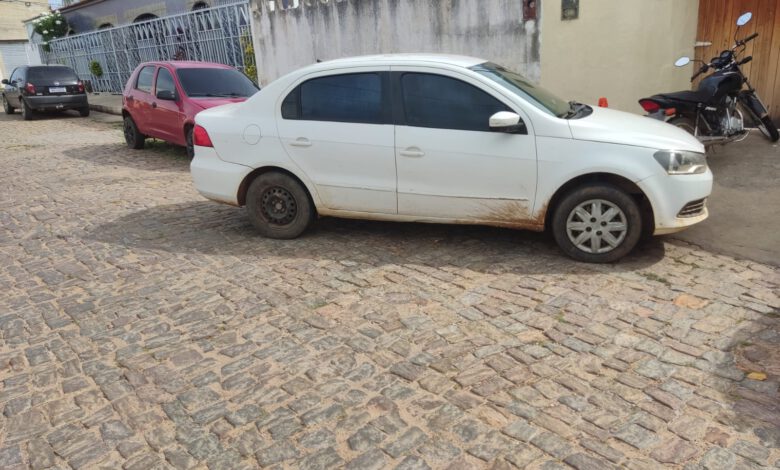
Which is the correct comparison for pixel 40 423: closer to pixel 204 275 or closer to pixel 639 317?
pixel 204 275

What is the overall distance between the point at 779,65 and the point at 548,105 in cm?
507

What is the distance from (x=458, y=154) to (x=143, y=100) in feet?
25.6

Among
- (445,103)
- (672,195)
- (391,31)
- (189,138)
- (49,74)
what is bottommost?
(672,195)

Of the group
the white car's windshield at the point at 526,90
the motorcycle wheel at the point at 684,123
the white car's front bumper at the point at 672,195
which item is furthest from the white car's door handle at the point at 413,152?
the motorcycle wheel at the point at 684,123

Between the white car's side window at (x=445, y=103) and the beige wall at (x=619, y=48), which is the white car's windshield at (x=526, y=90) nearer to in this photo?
the white car's side window at (x=445, y=103)

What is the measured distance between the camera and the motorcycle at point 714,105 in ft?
23.2

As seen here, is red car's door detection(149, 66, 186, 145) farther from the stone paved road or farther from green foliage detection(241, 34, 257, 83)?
green foliage detection(241, 34, 257, 83)

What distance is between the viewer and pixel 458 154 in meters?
5.04

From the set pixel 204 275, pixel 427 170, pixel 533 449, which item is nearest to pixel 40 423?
pixel 204 275

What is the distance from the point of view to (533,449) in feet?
9.36

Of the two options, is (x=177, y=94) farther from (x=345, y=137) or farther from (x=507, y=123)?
(x=507, y=123)

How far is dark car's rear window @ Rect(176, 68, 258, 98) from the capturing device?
992cm

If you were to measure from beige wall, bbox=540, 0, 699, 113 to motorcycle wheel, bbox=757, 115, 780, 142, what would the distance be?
1.42m

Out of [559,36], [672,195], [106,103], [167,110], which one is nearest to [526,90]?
[672,195]
